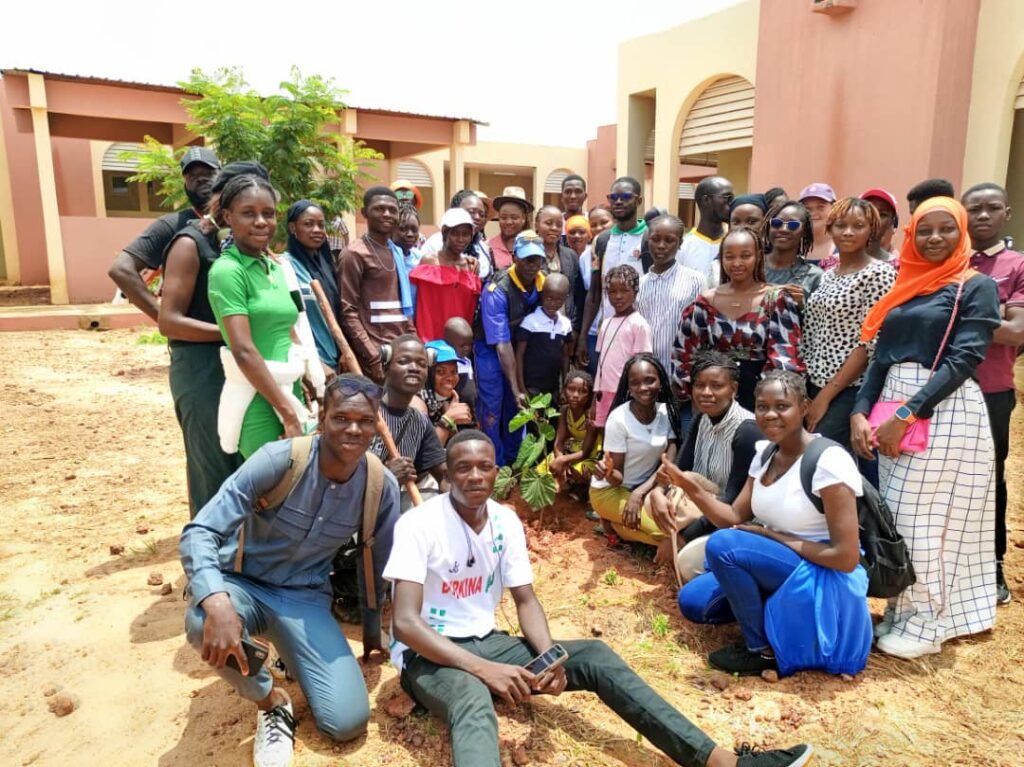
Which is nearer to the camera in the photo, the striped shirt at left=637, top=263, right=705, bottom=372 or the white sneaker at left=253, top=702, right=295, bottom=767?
the white sneaker at left=253, top=702, right=295, bottom=767

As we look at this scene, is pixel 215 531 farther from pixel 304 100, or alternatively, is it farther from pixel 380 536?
pixel 304 100

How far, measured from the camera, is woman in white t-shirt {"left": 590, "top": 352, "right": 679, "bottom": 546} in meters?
3.88

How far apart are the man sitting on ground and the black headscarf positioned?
154 centimetres

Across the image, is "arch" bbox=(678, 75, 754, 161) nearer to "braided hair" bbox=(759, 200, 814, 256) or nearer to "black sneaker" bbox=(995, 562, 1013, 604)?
"braided hair" bbox=(759, 200, 814, 256)

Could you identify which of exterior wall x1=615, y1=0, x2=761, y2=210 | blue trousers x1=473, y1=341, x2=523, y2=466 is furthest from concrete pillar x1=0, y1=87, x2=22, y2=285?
blue trousers x1=473, y1=341, x2=523, y2=466

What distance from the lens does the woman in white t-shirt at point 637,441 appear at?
153 inches

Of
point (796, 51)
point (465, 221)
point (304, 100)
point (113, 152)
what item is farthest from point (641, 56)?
point (113, 152)

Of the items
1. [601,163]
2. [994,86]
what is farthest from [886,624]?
[601,163]

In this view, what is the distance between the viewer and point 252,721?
8.59ft

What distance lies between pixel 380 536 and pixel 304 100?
712cm

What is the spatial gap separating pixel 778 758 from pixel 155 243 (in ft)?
10.8

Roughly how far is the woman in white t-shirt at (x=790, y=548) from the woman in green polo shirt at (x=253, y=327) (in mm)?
1848

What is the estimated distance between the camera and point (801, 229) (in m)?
3.85

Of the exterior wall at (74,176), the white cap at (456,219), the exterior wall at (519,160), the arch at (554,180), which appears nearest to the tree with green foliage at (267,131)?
the white cap at (456,219)
